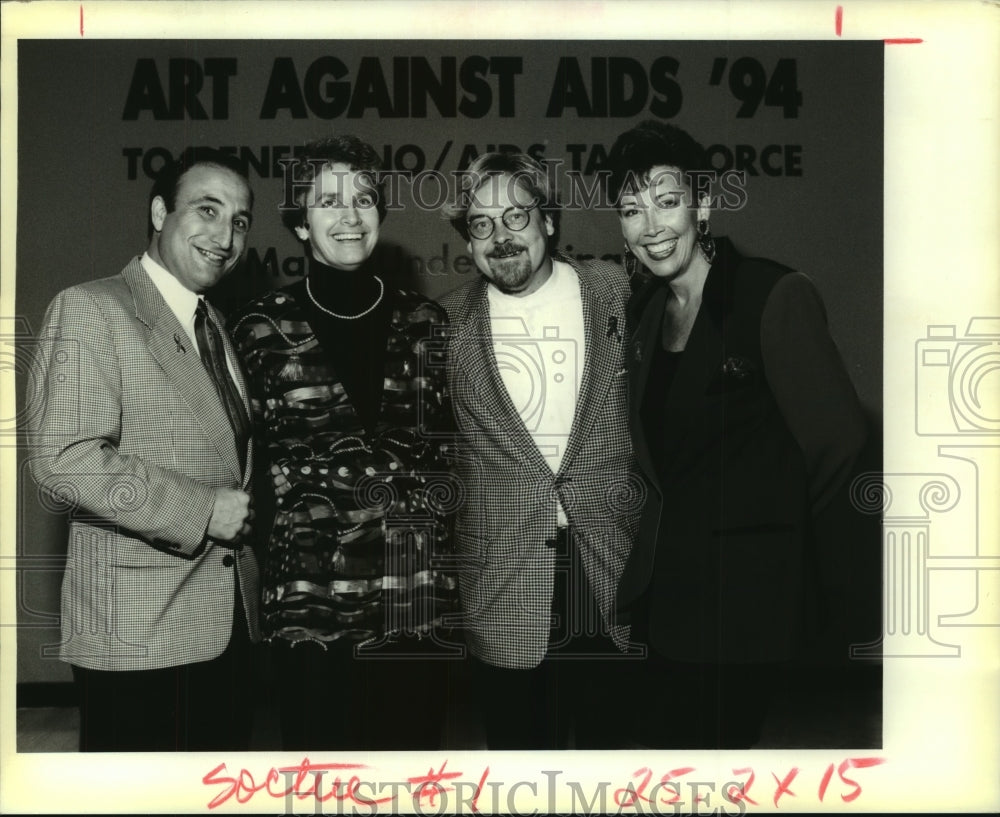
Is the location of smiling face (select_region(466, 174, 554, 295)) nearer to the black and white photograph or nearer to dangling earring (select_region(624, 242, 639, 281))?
the black and white photograph

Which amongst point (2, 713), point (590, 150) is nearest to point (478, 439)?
point (590, 150)

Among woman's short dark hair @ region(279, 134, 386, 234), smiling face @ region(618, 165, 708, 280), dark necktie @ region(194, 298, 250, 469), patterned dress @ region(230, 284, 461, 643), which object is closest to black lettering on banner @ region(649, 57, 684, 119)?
smiling face @ region(618, 165, 708, 280)

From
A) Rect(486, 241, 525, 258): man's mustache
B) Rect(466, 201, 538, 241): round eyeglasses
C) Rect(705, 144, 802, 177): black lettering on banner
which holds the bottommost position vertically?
Rect(486, 241, 525, 258): man's mustache

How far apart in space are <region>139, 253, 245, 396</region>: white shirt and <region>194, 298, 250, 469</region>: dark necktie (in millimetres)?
16

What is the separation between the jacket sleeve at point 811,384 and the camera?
15.4 feet

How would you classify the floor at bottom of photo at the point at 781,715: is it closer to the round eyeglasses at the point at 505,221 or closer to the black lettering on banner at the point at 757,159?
the round eyeglasses at the point at 505,221

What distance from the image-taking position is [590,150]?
15.6 feet

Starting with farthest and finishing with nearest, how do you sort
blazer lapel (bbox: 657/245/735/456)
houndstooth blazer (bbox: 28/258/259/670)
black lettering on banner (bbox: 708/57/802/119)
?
black lettering on banner (bbox: 708/57/802/119), blazer lapel (bbox: 657/245/735/456), houndstooth blazer (bbox: 28/258/259/670)

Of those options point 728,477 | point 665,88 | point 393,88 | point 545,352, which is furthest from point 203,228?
point 728,477

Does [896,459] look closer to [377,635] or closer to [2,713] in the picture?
[377,635]

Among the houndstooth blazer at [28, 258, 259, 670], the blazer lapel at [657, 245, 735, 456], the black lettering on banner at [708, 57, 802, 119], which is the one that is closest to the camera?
the houndstooth blazer at [28, 258, 259, 670]

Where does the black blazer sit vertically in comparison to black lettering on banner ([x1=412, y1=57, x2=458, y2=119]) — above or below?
below

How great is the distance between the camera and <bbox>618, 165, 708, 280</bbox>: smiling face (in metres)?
4.74

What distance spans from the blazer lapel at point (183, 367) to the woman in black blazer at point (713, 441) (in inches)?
63.7
